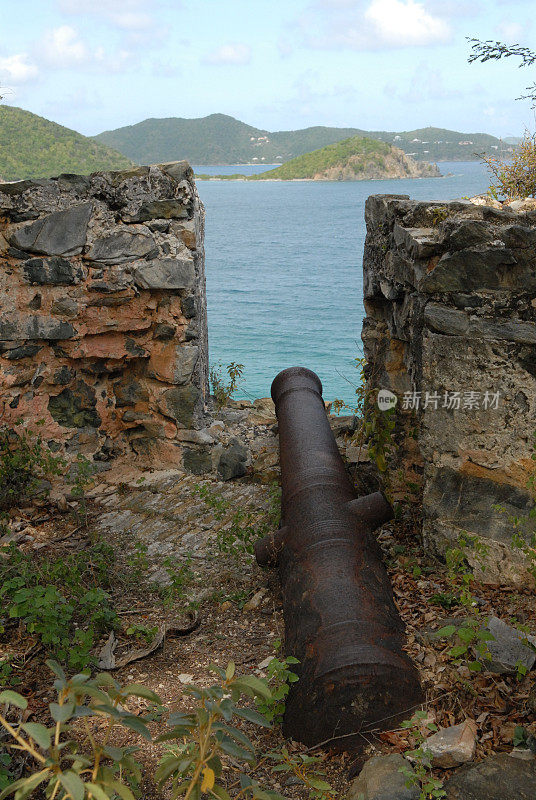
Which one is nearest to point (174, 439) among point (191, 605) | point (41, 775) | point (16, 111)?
point (191, 605)

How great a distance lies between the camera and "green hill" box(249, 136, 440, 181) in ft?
279

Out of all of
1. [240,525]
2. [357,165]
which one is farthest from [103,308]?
[357,165]

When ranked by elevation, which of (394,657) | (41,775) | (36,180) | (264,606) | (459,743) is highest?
(36,180)

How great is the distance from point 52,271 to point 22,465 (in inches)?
61.4

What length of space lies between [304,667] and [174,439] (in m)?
3.35

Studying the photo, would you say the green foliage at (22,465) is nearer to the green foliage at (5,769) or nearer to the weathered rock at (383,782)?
the green foliage at (5,769)

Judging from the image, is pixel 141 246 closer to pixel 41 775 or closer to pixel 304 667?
pixel 304 667

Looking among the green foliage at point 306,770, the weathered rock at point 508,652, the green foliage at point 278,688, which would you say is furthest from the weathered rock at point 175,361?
the green foliage at point 306,770

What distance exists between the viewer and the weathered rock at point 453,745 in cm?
261

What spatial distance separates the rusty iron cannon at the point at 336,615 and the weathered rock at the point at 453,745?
18cm

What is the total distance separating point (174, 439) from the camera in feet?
19.7

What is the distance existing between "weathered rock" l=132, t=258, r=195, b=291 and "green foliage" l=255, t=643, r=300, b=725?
3.33 m

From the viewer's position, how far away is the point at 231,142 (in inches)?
4710

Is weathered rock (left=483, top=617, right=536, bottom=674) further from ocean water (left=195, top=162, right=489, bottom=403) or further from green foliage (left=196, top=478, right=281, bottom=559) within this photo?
ocean water (left=195, top=162, right=489, bottom=403)
